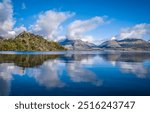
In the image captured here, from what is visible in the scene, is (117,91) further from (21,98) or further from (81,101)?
(21,98)

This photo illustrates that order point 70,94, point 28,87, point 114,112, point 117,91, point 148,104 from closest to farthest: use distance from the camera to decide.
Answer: point 114,112 → point 148,104 → point 70,94 → point 117,91 → point 28,87

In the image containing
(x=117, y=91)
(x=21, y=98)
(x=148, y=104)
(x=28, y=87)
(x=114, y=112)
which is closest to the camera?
(x=114, y=112)

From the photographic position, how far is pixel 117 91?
29594 mm

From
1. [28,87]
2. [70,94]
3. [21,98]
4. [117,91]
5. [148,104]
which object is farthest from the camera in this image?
[28,87]

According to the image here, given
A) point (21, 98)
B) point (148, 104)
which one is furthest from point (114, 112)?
point (21, 98)

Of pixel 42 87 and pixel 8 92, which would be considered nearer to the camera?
pixel 8 92

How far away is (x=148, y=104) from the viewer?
22344mm

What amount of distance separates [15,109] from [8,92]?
281 inches

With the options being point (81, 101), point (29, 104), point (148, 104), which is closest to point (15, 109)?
point (29, 104)

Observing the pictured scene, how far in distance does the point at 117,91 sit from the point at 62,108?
34.2ft

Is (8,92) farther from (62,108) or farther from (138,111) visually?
(138,111)

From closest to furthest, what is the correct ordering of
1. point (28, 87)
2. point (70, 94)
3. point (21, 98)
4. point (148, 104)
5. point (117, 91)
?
1. point (148, 104)
2. point (21, 98)
3. point (70, 94)
4. point (117, 91)
5. point (28, 87)

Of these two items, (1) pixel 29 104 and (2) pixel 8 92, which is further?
(2) pixel 8 92

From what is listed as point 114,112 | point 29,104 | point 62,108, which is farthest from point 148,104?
point 29,104
